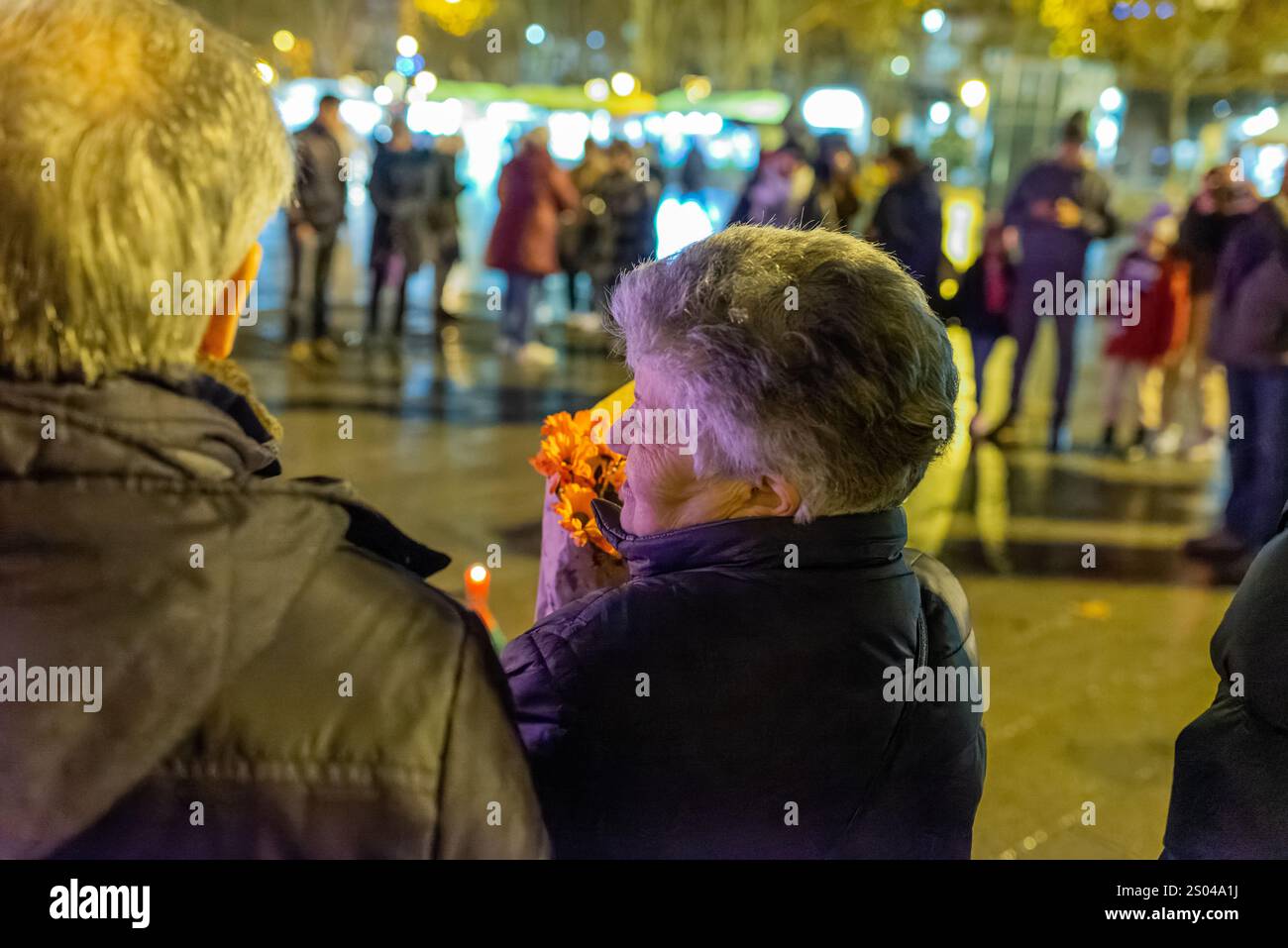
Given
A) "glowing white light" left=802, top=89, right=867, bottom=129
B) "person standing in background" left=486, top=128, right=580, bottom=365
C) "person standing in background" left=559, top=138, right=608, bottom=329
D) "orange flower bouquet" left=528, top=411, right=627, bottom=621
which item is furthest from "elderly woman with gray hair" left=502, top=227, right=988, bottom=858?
"glowing white light" left=802, top=89, right=867, bottom=129

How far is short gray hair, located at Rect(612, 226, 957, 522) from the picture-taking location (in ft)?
4.83

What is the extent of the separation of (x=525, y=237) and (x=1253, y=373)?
23.2 feet

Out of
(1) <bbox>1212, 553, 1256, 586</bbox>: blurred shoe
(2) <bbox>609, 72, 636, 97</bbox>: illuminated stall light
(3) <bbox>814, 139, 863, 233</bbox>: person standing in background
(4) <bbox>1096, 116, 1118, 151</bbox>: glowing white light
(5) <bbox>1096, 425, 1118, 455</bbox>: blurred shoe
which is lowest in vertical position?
(1) <bbox>1212, 553, 1256, 586</bbox>: blurred shoe

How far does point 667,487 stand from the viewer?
162 centimetres

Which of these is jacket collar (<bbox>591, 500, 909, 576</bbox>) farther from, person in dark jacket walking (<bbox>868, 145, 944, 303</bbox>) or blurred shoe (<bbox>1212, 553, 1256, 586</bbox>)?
person in dark jacket walking (<bbox>868, 145, 944, 303</bbox>)

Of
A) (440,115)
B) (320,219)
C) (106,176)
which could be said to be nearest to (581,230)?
(320,219)

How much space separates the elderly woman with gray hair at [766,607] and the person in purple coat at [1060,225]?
7.00 m

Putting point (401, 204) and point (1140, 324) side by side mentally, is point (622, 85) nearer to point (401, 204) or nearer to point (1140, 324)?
point (401, 204)

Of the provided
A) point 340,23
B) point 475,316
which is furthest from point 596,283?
point 340,23

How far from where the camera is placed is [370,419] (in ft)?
25.8

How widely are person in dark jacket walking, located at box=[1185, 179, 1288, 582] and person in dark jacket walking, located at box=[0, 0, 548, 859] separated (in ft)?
17.4

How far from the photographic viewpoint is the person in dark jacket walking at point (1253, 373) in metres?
5.54
